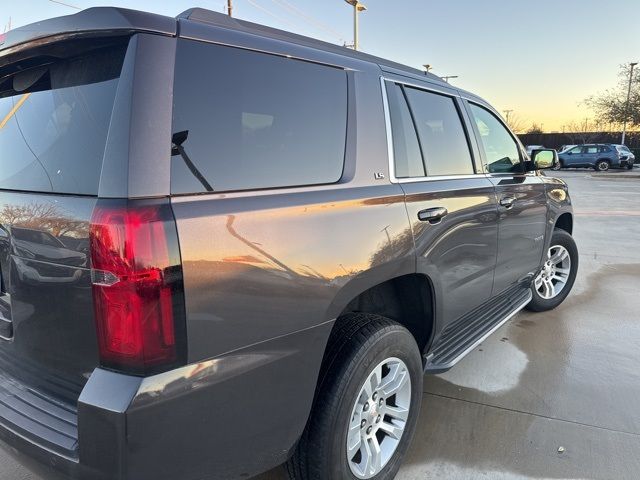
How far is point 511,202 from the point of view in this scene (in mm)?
3547

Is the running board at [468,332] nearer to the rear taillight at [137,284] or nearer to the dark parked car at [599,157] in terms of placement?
the rear taillight at [137,284]

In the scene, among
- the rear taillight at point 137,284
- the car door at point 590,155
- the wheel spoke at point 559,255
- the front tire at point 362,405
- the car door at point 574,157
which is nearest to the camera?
the rear taillight at point 137,284

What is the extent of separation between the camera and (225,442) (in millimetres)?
1668

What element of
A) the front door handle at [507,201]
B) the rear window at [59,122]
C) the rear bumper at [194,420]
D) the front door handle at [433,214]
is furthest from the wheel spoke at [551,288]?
the rear window at [59,122]

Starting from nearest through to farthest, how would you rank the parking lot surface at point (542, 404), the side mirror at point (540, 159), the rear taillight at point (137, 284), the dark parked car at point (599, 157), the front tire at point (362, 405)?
1. the rear taillight at point (137, 284)
2. the front tire at point (362, 405)
3. the parking lot surface at point (542, 404)
4. the side mirror at point (540, 159)
5. the dark parked car at point (599, 157)

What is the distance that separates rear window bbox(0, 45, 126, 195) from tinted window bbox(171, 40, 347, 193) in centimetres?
25

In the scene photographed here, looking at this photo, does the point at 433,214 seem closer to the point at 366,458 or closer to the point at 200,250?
the point at 366,458

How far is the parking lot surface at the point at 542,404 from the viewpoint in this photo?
2574 millimetres

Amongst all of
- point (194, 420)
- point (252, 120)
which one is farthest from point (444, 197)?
point (194, 420)

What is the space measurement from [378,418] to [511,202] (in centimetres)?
195

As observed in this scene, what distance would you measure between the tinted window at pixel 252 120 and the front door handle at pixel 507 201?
5.50 ft

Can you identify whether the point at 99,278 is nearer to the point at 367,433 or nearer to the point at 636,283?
the point at 367,433

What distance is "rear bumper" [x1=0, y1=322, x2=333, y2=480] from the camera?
4.78 ft

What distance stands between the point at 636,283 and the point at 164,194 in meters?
6.00
